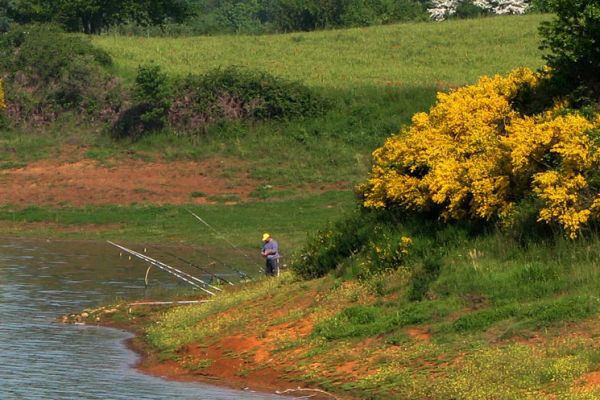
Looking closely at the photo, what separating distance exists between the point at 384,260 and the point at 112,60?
3743 cm

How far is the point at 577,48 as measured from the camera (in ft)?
69.5

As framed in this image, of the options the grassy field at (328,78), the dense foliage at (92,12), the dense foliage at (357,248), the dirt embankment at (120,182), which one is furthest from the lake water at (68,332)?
the dense foliage at (92,12)

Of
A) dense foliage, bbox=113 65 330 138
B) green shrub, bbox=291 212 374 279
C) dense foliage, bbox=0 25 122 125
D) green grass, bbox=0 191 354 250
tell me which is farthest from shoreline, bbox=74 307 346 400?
dense foliage, bbox=0 25 122 125

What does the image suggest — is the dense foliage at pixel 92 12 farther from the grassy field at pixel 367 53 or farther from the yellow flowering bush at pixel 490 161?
the yellow flowering bush at pixel 490 161

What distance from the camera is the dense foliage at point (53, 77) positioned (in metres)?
51.6

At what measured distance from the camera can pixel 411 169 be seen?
21484 mm

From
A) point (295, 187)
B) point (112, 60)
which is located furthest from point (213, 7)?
point (295, 187)

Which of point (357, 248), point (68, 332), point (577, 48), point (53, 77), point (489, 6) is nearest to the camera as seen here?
point (577, 48)

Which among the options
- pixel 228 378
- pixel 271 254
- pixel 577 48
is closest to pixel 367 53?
pixel 271 254

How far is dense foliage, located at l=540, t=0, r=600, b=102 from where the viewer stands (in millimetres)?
20969

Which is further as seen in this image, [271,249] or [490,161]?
[271,249]

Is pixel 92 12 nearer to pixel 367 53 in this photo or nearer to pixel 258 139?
pixel 367 53

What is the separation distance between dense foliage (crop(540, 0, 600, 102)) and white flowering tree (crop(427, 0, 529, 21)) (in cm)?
7360

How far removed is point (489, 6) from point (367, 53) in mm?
40967
